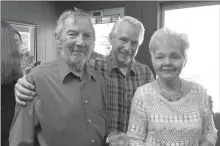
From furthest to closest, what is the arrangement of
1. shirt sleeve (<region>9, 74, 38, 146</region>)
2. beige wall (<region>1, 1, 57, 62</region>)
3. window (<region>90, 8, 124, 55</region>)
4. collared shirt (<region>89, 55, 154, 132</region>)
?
window (<region>90, 8, 124, 55</region>) → beige wall (<region>1, 1, 57, 62</region>) → collared shirt (<region>89, 55, 154, 132</region>) → shirt sleeve (<region>9, 74, 38, 146</region>)

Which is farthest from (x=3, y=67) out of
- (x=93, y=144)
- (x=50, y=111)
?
(x=93, y=144)

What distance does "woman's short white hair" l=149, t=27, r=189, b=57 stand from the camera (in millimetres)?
1346

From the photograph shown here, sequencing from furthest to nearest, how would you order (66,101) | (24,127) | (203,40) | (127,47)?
(203,40) → (127,47) → (66,101) → (24,127)

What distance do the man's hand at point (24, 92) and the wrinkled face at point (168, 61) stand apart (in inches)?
29.3

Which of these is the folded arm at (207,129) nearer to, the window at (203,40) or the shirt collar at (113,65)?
the shirt collar at (113,65)

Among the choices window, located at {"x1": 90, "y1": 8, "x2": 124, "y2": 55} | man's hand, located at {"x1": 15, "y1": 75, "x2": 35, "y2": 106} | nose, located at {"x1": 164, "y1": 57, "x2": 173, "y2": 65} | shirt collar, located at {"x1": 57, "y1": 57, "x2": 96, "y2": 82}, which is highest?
window, located at {"x1": 90, "y1": 8, "x2": 124, "y2": 55}

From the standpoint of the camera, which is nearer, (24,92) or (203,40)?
(24,92)

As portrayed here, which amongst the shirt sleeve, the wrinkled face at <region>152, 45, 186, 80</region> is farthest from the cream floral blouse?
the shirt sleeve

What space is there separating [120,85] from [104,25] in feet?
6.69

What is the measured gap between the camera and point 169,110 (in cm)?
136

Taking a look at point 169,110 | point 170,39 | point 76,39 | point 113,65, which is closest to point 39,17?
point 113,65

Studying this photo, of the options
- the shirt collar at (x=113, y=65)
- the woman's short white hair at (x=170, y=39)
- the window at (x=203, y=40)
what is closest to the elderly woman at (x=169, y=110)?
the woman's short white hair at (x=170, y=39)

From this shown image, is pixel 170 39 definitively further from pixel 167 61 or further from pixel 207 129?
pixel 207 129

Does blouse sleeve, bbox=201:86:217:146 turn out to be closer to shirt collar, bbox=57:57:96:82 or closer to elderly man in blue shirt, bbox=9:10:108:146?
elderly man in blue shirt, bbox=9:10:108:146
